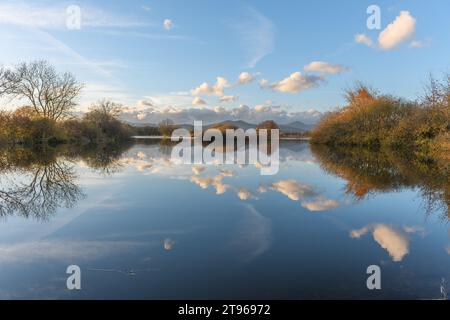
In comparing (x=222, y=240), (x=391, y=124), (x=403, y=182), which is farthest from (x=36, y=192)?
(x=391, y=124)

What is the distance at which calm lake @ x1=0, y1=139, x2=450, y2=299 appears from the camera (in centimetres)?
391

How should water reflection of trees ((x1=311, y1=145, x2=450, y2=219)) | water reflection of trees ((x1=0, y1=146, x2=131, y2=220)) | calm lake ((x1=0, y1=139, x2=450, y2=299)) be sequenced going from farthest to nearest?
water reflection of trees ((x1=311, y1=145, x2=450, y2=219)) < water reflection of trees ((x1=0, y1=146, x2=131, y2=220)) < calm lake ((x1=0, y1=139, x2=450, y2=299))

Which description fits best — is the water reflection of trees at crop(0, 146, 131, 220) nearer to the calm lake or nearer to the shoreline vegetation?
the calm lake

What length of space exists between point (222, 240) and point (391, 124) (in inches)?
1205

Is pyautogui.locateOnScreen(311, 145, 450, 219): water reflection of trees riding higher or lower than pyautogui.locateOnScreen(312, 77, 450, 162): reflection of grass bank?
lower

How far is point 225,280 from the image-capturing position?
4.05 metres

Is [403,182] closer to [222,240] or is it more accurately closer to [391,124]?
[222,240]

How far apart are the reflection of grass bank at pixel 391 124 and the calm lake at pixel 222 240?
1532 cm

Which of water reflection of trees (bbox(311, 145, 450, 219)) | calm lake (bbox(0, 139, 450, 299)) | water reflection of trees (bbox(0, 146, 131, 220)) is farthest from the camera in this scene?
water reflection of trees (bbox(311, 145, 450, 219))

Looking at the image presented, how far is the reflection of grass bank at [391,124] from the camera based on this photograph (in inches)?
948

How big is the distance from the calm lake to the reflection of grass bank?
15.3 m

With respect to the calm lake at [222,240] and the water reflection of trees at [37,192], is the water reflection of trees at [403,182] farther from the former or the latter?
the water reflection of trees at [37,192]

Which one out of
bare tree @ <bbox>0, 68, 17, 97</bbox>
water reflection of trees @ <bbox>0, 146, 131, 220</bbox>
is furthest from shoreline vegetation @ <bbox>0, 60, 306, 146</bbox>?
water reflection of trees @ <bbox>0, 146, 131, 220</bbox>
